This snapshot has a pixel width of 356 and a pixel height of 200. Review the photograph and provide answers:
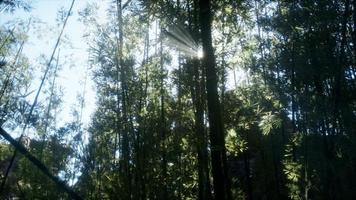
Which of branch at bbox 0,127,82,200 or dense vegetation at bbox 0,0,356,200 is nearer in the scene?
branch at bbox 0,127,82,200

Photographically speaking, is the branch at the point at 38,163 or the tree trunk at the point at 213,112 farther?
the tree trunk at the point at 213,112

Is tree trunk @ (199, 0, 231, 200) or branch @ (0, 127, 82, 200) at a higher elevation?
tree trunk @ (199, 0, 231, 200)

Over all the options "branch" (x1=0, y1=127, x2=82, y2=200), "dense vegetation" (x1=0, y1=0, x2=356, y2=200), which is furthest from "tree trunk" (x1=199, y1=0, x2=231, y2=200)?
"branch" (x1=0, y1=127, x2=82, y2=200)

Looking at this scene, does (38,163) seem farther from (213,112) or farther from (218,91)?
(218,91)

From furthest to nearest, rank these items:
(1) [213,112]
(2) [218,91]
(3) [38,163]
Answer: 1. (2) [218,91]
2. (1) [213,112]
3. (3) [38,163]

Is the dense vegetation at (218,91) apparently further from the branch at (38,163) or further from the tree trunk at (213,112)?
the branch at (38,163)

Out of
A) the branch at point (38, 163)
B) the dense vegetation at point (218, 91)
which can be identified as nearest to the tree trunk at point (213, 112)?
the dense vegetation at point (218, 91)

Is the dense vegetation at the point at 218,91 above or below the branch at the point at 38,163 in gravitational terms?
above

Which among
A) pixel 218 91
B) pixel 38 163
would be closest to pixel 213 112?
pixel 218 91

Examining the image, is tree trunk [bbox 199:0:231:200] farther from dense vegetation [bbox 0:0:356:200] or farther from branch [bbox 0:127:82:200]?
branch [bbox 0:127:82:200]

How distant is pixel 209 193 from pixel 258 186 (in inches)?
395

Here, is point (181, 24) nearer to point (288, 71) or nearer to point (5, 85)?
point (288, 71)

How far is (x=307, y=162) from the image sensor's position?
789 centimetres

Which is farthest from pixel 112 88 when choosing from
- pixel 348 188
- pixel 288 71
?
pixel 348 188
